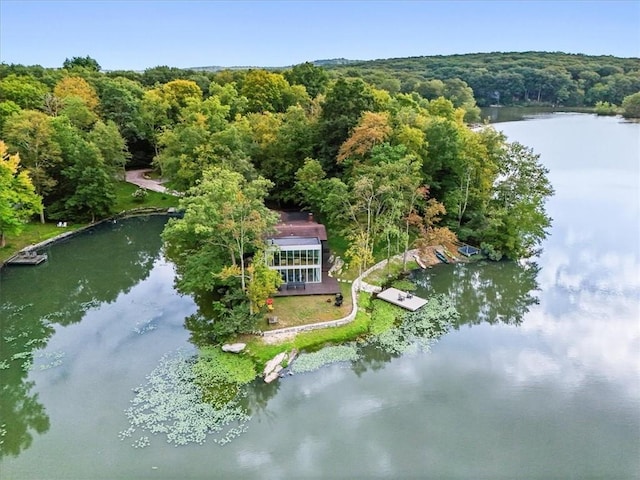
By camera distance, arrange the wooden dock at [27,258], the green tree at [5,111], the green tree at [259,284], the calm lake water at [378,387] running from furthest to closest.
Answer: the green tree at [5,111] < the wooden dock at [27,258] < the green tree at [259,284] < the calm lake water at [378,387]

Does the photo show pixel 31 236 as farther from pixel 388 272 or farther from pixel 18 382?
pixel 388 272

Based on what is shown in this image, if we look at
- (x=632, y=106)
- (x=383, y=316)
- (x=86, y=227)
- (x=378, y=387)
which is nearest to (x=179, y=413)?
(x=378, y=387)

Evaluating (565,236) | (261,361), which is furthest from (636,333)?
(261,361)

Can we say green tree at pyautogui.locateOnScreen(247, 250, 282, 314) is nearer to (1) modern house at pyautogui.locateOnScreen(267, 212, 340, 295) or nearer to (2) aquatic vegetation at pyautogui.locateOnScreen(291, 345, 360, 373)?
(1) modern house at pyautogui.locateOnScreen(267, 212, 340, 295)

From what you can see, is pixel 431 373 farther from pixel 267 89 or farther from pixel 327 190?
pixel 267 89

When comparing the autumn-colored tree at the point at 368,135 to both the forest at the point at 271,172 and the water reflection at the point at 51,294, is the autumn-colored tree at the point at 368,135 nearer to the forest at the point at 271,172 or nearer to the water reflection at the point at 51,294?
the forest at the point at 271,172

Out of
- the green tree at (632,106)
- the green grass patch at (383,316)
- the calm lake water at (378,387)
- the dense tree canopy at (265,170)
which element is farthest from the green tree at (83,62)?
the green tree at (632,106)
